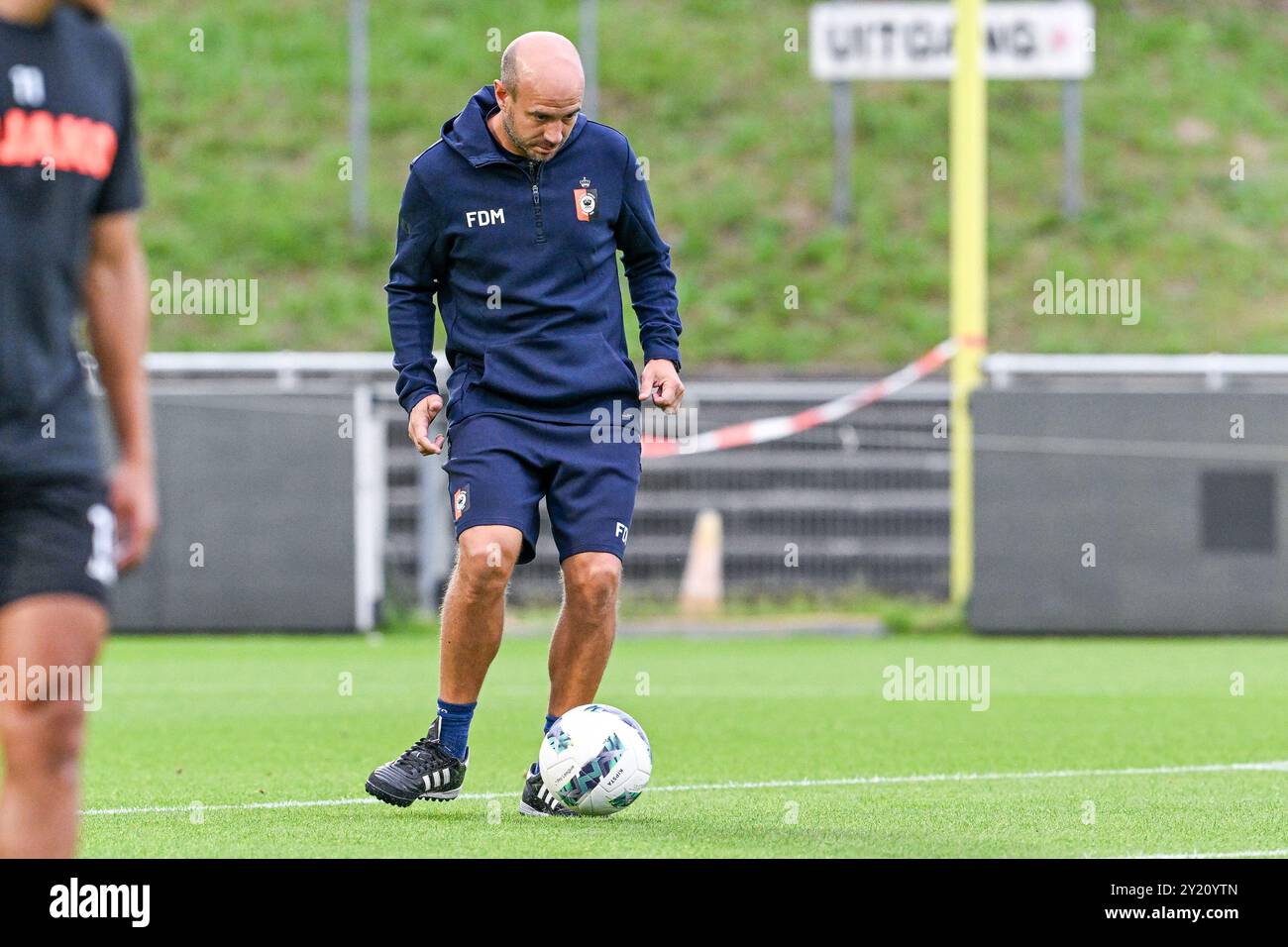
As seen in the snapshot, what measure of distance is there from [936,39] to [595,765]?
12.6 meters

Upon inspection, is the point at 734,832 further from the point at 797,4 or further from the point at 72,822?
the point at 797,4

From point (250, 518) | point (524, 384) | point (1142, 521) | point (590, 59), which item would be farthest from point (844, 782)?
point (590, 59)

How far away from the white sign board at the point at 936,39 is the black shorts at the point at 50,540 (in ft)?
48.2

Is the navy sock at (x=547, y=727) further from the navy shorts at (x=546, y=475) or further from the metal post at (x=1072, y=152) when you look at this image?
the metal post at (x=1072, y=152)

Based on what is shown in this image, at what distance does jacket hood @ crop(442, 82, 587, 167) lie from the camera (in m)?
6.21

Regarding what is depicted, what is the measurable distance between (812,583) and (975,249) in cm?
286

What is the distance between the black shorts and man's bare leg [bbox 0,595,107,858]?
0.02 m

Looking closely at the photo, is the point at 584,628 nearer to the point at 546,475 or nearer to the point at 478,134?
the point at 546,475

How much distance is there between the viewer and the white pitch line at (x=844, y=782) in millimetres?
6309

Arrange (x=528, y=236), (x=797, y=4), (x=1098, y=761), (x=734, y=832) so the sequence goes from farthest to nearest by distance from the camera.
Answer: (x=797, y=4) → (x=1098, y=761) → (x=528, y=236) → (x=734, y=832)

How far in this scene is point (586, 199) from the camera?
6.27m

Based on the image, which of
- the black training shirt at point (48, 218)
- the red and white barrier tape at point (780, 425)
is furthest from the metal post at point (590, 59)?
the black training shirt at point (48, 218)

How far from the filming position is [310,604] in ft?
50.2
